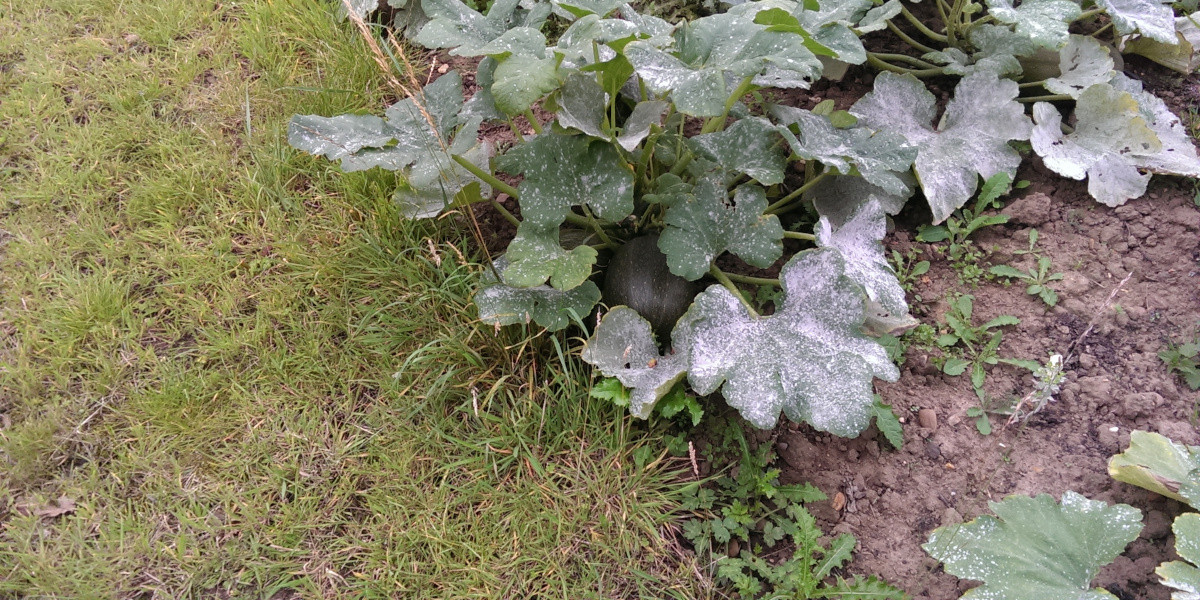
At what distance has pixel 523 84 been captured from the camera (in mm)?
1661

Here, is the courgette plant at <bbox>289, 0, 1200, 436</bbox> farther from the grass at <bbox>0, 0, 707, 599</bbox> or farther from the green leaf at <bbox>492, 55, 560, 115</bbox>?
the grass at <bbox>0, 0, 707, 599</bbox>

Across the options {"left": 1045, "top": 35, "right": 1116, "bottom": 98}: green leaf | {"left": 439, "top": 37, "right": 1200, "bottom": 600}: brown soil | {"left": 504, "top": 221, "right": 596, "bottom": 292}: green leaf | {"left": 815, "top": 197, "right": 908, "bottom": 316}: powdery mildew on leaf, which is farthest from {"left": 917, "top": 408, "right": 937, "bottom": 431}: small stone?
{"left": 1045, "top": 35, "right": 1116, "bottom": 98}: green leaf

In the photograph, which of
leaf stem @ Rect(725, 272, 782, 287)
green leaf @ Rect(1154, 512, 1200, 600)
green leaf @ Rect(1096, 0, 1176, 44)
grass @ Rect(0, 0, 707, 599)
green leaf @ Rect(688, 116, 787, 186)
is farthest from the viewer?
green leaf @ Rect(1096, 0, 1176, 44)

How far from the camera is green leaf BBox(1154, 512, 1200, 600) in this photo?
145cm

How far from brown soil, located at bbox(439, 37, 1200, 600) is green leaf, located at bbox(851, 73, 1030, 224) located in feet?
0.51

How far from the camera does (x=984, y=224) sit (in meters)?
2.19

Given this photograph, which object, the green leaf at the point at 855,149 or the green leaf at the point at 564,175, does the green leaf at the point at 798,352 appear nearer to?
the green leaf at the point at 855,149

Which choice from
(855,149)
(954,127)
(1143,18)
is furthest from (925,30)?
(855,149)

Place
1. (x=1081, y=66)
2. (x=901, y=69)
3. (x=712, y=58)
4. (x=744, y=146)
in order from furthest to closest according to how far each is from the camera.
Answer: (x=901, y=69) < (x=1081, y=66) < (x=744, y=146) < (x=712, y=58)

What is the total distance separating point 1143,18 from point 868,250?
117 cm

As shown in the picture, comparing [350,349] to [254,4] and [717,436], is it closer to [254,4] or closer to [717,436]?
[717,436]

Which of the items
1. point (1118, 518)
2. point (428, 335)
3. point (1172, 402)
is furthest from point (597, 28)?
point (1172, 402)

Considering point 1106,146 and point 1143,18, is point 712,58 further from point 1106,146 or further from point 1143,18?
point 1143,18

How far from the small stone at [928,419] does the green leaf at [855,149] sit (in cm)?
59
